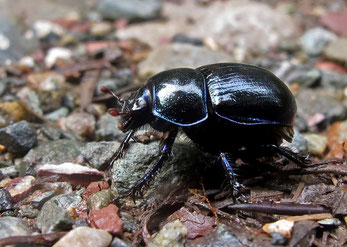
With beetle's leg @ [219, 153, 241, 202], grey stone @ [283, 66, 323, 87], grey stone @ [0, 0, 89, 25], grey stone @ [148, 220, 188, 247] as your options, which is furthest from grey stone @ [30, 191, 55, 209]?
grey stone @ [0, 0, 89, 25]

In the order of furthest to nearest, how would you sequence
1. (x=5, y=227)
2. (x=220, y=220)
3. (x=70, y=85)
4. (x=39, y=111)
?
(x=70, y=85), (x=39, y=111), (x=220, y=220), (x=5, y=227)

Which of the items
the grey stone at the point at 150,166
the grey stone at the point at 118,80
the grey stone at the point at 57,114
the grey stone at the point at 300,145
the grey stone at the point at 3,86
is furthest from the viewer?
the grey stone at the point at 118,80

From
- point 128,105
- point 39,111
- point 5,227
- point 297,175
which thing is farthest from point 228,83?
point 39,111

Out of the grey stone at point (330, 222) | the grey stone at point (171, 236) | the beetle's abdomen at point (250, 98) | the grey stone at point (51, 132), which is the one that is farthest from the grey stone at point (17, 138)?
the grey stone at point (330, 222)

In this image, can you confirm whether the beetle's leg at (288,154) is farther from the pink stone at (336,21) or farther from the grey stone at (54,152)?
the pink stone at (336,21)

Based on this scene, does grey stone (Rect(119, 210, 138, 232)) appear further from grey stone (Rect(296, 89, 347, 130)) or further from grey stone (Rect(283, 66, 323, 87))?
grey stone (Rect(283, 66, 323, 87))

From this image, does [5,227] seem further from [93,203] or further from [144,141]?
[144,141]
